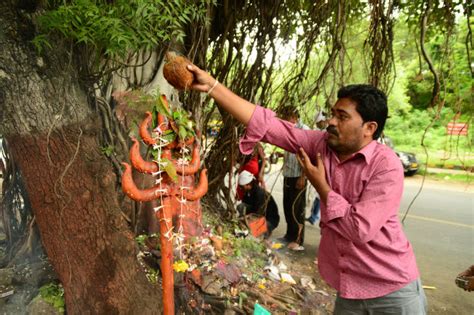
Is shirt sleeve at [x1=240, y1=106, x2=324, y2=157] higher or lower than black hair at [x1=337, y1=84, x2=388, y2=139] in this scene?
lower

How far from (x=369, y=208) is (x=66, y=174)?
1475 millimetres

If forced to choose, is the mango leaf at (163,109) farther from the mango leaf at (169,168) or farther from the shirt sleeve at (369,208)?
the shirt sleeve at (369,208)

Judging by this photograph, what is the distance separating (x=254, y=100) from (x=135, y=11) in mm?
1925

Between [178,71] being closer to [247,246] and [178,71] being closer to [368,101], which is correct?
[368,101]

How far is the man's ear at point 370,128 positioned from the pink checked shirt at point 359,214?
50 mm

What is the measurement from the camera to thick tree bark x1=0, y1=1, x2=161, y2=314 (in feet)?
5.38

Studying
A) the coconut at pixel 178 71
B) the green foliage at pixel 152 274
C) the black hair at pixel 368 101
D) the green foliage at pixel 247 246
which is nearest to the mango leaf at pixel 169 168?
the coconut at pixel 178 71

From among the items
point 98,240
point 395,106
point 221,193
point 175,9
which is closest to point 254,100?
point 221,193

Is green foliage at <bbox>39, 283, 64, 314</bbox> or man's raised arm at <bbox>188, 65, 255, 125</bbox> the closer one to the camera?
man's raised arm at <bbox>188, 65, 255, 125</bbox>

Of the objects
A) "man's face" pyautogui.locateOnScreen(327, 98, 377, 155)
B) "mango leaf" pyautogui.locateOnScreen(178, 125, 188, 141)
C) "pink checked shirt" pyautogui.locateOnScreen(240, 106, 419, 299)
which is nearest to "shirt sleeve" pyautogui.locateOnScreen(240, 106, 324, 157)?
"pink checked shirt" pyautogui.locateOnScreen(240, 106, 419, 299)

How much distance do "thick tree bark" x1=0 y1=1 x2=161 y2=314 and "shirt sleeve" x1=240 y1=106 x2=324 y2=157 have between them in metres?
0.86

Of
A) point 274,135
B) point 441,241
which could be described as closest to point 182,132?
point 274,135

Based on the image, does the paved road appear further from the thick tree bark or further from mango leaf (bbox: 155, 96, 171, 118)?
mango leaf (bbox: 155, 96, 171, 118)

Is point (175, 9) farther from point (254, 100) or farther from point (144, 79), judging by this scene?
point (254, 100)
